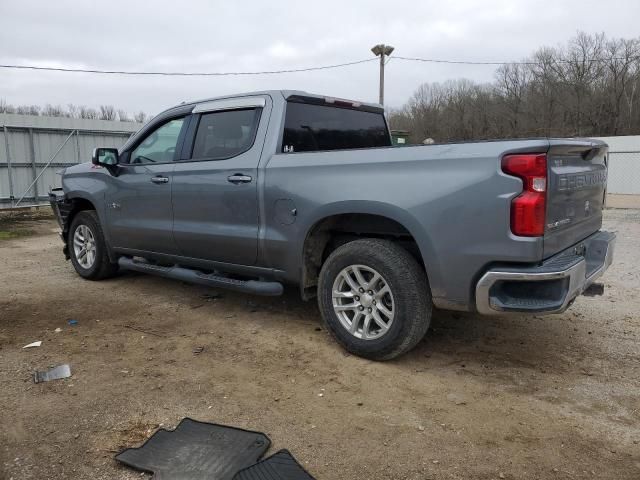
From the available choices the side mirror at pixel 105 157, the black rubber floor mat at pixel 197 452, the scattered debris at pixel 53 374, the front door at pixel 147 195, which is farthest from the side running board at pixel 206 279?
the black rubber floor mat at pixel 197 452

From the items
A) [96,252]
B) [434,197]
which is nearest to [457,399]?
[434,197]

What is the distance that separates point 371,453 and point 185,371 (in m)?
1.57

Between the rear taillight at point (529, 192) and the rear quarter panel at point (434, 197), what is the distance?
4cm

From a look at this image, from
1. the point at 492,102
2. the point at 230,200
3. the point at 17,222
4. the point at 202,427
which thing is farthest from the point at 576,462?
the point at 492,102

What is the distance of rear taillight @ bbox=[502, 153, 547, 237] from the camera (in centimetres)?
305

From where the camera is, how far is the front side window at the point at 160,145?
5117mm

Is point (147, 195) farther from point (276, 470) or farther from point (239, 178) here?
point (276, 470)

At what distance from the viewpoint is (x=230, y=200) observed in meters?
4.46

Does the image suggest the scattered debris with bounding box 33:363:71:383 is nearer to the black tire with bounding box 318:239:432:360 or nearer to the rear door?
the rear door

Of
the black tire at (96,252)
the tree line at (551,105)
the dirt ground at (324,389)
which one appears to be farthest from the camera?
the tree line at (551,105)

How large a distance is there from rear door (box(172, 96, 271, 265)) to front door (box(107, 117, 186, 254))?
6.3 inches

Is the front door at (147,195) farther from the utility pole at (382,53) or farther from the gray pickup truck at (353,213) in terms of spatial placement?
the utility pole at (382,53)

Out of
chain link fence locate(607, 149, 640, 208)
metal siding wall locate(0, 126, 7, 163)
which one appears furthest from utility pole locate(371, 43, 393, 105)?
metal siding wall locate(0, 126, 7, 163)

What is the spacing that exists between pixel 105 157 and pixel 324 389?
11.3ft
